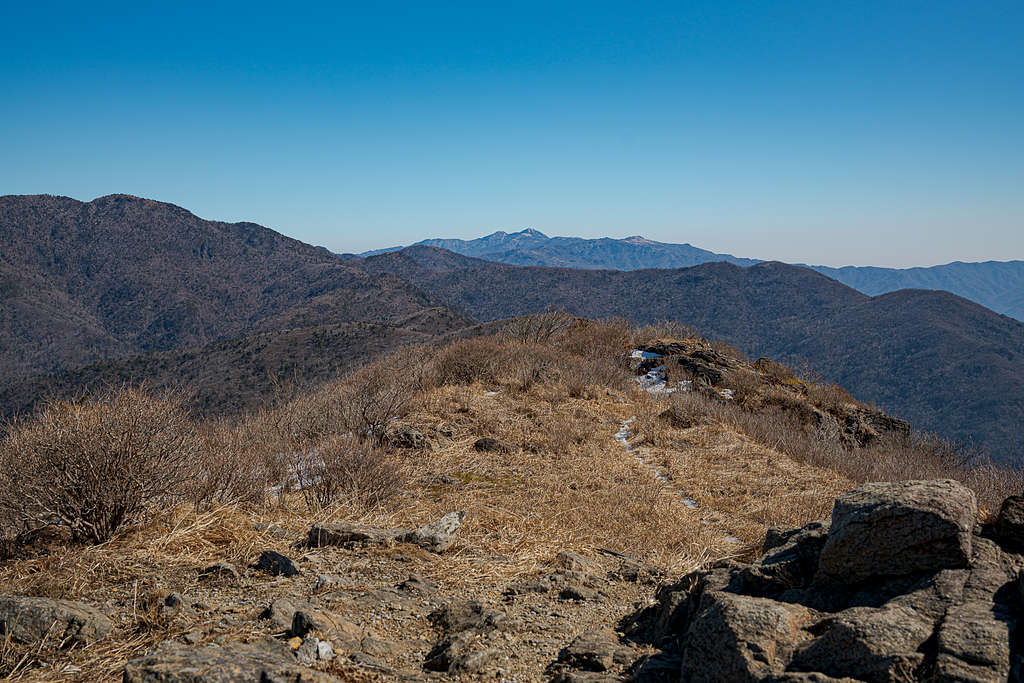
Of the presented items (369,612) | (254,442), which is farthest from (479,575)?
(254,442)

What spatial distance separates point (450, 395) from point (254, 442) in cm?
343

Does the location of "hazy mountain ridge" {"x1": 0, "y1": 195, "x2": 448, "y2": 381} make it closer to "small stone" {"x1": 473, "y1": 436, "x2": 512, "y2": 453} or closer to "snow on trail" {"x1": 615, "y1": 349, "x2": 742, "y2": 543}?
"snow on trail" {"x1": 615, "y1": 349, "x2": 742, "y2": 543}

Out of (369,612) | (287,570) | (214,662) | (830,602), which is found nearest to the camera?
(214,662)

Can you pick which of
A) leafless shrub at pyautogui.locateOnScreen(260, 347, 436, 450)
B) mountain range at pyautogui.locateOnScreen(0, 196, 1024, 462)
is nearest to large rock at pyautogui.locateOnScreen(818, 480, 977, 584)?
leafless shrub at pyautogui.locateOnScreen(260, 347, 436, 450)

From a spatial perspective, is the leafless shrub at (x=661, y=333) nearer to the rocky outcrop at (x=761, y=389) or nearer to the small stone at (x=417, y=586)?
the rocky outcrop at (x=761, y=389)

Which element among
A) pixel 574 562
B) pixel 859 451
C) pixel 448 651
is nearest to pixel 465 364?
pixel 859 451

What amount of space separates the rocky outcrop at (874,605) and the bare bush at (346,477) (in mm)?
3141

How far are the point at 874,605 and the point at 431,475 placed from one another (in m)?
4.89

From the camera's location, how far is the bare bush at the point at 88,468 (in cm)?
362

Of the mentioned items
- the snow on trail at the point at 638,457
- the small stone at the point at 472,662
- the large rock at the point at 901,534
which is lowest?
the snow on trail at the point at 638,457

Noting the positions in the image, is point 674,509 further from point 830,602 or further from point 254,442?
point 254,442

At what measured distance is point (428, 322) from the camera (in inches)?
3406

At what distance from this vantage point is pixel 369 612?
3031 millimetres

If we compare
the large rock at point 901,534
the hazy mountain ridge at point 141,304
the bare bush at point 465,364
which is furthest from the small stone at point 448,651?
the hazy mountain ridge at point 141,304
